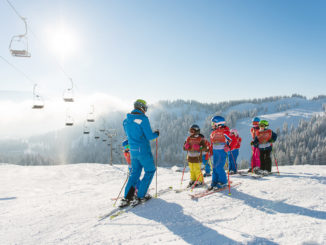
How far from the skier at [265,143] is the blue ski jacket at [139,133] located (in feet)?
16.9

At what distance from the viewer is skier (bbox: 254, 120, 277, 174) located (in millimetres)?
7594

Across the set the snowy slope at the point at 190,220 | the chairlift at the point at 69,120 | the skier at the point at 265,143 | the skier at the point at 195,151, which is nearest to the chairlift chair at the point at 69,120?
the chairlift at the point at 69,120

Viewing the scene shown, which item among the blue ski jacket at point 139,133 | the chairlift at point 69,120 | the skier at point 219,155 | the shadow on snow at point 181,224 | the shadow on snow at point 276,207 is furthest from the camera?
the chairlift at point 69,120

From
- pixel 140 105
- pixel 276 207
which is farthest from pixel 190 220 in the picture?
pixel 140 105

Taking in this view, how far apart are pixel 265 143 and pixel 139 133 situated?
5.61 metres

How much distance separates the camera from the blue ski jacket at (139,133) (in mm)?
4637

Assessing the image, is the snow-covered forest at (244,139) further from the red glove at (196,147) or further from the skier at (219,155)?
the skier at (219,155)

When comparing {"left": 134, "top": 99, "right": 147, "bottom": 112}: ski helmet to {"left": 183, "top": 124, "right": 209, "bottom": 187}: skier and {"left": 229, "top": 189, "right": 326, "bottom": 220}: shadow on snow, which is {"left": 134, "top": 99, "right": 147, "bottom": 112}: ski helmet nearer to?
{"left": 183, "top": 124, "right": 209, "bottom": 187}: skier

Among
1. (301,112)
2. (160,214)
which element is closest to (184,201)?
(160,214)

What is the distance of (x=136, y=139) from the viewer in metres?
4.69

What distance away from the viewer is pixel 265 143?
7.62 meters

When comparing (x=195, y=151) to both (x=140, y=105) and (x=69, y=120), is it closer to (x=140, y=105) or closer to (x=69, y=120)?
(x=140, y=105)

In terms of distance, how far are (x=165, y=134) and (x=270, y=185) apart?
111 meters

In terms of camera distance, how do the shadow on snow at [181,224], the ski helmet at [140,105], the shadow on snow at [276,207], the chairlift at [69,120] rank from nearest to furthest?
the shadow on snow at [181,224], the shadow on snow at [276,207], the ski helmet at [140,105], the chairlift at [69,120]
